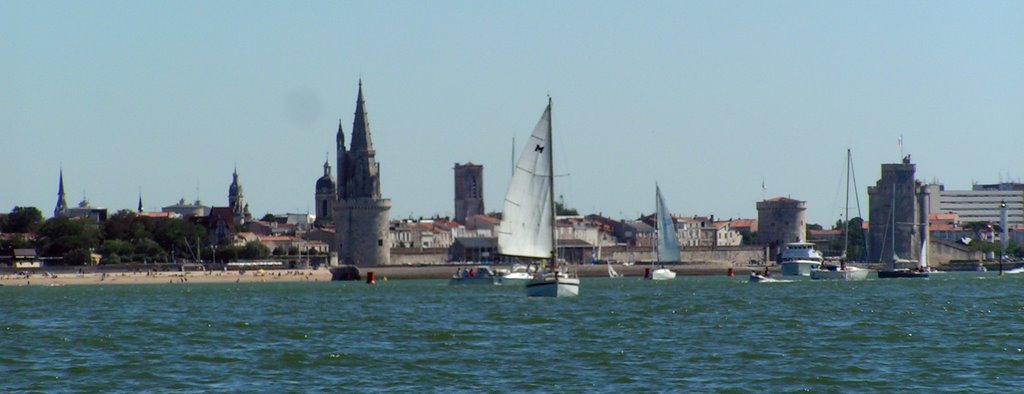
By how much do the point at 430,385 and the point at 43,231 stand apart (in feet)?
305

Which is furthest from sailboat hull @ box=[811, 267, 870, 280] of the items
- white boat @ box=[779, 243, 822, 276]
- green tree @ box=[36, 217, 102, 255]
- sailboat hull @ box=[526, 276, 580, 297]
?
green tree @ box=[36, 217, 102, 255]

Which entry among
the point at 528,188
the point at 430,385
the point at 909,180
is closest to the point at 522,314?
the point at 528,188

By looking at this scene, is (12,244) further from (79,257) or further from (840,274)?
(840,274)

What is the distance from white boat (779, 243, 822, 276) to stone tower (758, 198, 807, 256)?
37069mm

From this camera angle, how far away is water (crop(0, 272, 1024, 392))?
2516 centimetres

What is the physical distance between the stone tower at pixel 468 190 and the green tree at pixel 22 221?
41497mm

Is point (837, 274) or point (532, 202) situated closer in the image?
point (532, 202)

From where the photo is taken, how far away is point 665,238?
9781 centimetres

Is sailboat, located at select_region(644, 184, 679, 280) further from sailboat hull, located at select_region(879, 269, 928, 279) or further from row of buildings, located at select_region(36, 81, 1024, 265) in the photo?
row of buildings, located at select_region(36, 81, 1024, 265)

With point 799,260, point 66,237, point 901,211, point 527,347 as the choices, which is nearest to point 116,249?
point 66,237

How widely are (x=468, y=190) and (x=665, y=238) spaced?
212 feet

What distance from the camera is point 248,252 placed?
113875 mm

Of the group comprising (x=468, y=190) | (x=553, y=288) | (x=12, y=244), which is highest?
(x=468, y=190)

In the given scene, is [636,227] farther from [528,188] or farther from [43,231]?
[528,188]
